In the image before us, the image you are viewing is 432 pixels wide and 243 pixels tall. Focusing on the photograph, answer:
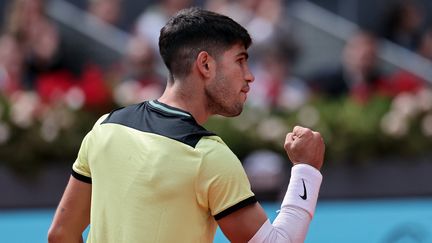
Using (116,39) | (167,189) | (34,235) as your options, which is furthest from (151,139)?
(116,39)

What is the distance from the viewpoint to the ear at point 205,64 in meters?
3.66

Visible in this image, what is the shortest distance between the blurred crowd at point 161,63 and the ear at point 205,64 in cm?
489

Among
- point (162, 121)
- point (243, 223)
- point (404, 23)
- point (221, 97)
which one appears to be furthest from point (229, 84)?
point (404, 23)

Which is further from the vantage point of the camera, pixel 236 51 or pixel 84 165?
pixel 84 165

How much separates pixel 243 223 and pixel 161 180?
1.03 feet

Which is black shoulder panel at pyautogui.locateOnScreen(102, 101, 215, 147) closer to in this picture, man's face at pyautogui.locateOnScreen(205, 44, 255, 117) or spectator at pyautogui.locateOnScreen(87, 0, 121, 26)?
man's face at pyautogui.locateOnScreen(205, 44, 255, 117)

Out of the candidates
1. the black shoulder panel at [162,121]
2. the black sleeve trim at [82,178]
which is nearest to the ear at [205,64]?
the black shoulder panel at [162,121]

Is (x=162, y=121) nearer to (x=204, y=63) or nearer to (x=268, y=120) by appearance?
(x=204, y=63)

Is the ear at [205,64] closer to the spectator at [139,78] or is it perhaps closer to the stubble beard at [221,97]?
the stubble beard at [221,97]

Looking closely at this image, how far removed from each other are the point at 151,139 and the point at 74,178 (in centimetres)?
44

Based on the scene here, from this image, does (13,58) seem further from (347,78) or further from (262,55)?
(347,78)

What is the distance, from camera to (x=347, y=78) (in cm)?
991

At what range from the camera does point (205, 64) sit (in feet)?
12.1

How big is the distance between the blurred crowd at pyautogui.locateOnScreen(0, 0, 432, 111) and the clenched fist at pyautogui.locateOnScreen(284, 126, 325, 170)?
481 centimetres
